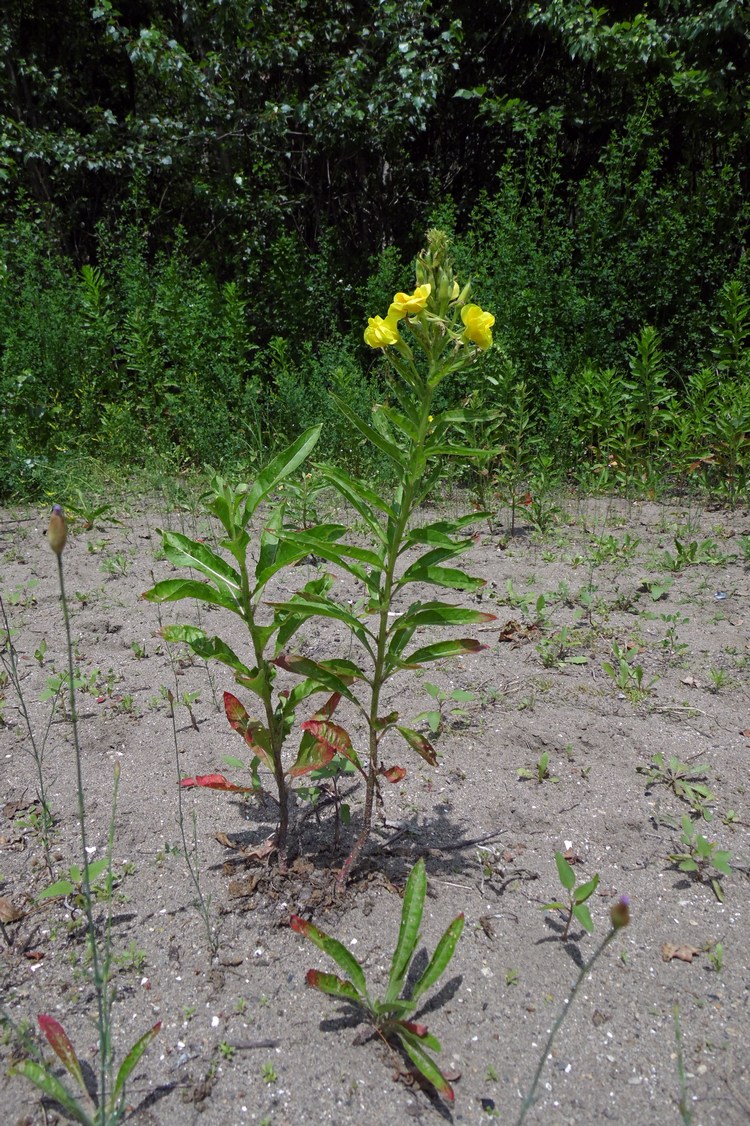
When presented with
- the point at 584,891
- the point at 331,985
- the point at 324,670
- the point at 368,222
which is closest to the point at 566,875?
the point at 584,891

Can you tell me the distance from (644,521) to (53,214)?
6.98 m

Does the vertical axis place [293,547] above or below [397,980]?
above

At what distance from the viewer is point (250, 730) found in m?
1.90

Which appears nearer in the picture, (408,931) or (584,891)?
(408,931)

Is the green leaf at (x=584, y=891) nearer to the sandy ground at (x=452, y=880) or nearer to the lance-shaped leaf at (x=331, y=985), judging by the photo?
the sandy ground at (x=452, y=880)

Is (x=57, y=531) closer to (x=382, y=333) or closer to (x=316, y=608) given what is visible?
(x=316, y=608)

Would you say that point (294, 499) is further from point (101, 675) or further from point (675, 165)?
point (675, 165)

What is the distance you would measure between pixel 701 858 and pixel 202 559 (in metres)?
1.44

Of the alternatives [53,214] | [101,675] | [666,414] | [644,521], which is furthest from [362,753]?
[53,214]

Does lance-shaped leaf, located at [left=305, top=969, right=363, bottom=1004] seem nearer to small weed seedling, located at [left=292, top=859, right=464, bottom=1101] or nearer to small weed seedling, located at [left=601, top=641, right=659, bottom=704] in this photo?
small weed seedling, located at [left=292, top=859, right=464, bottom=1101]

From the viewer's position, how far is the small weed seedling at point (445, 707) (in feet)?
8.32

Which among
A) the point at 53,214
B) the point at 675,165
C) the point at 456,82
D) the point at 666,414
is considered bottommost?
the point at 666,414

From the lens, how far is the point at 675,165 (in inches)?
271

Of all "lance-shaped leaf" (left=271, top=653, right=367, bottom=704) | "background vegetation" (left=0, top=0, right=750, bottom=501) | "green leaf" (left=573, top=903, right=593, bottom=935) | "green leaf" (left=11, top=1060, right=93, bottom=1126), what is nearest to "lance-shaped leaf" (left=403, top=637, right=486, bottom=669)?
"lance-shaped leaf" (left=271, top=653, right=367, bottom=704)
